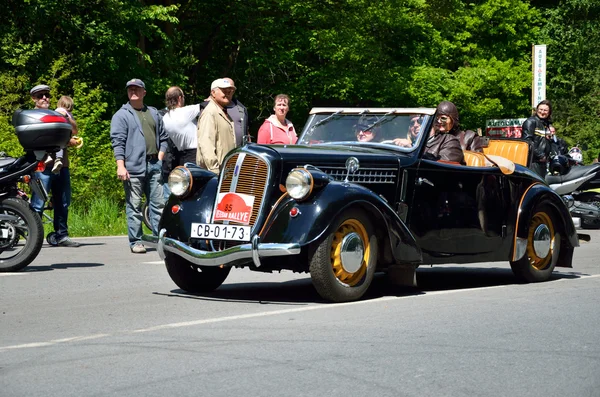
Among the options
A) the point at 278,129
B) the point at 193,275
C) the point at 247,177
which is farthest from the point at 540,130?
the point at 247,177

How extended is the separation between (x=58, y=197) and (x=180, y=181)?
534cm

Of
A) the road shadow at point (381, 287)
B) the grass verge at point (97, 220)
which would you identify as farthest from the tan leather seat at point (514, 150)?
the grass verge at point (97, 220)

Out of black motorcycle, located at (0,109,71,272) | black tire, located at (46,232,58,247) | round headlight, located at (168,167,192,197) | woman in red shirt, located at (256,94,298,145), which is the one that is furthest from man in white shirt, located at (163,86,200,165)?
round headlight, located at (168,167,192,197)

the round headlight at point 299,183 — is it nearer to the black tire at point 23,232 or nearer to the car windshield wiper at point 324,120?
the car windshield wiper at point 324,120

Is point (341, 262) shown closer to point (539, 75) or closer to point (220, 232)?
point (220, 232)

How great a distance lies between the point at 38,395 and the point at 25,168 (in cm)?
600

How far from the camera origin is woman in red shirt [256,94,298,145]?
1260cm

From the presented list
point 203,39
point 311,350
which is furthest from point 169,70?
point 311,350

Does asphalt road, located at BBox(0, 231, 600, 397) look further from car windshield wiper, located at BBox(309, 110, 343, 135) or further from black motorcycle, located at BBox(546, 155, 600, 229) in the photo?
black motorcycle, located at BBox(546, 155, 600, 229)

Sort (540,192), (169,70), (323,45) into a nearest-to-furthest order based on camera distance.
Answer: (540,192) → (169,70) → (323,45)

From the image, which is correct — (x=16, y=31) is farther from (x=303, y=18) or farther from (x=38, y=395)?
(x=38, y=395)

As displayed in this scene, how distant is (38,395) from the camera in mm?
5074

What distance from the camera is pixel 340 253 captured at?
8.16 metres

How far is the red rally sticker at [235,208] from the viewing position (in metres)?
8.40
